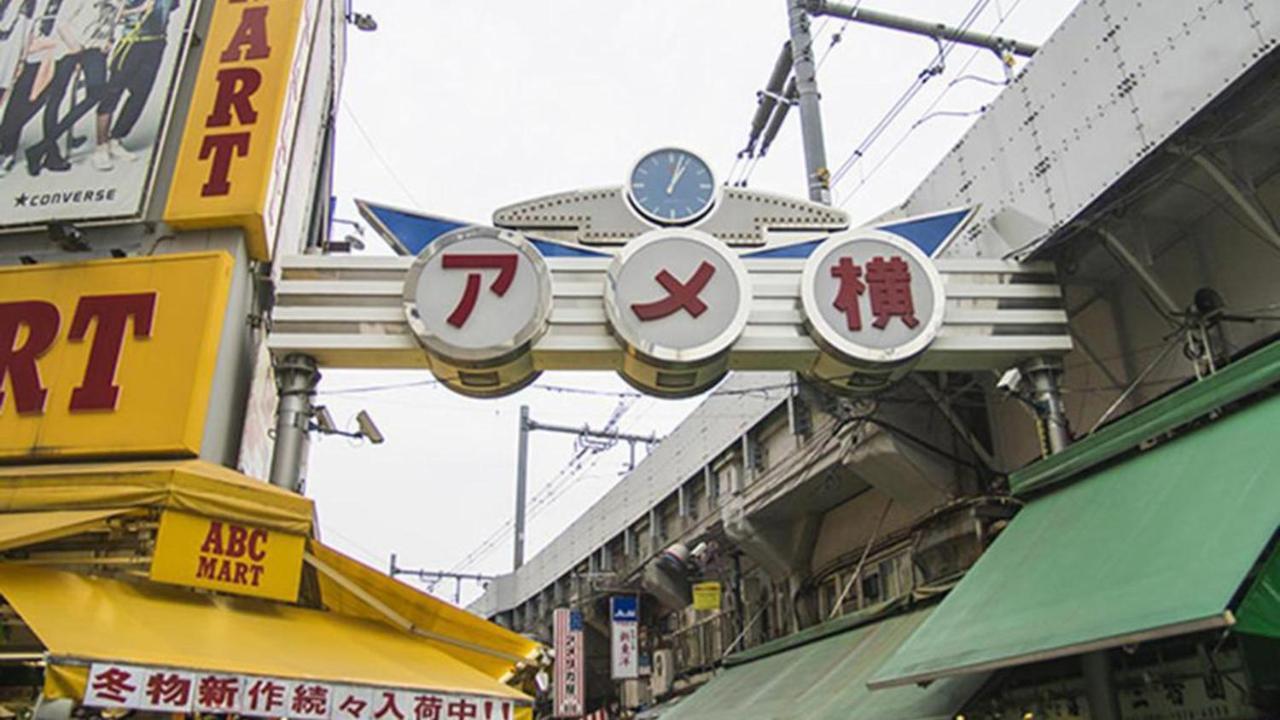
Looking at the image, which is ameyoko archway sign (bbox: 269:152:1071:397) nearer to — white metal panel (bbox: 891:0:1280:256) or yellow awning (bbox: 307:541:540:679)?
white metal panel (bbox: 891:0:1280:256)

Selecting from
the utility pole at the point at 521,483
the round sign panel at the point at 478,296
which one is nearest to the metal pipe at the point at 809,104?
the round sign panel at the point at 478,296

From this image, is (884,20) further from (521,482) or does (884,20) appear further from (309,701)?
(521,482)

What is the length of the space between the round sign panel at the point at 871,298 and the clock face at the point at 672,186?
5.14 ft

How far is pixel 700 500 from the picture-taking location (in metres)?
20.0

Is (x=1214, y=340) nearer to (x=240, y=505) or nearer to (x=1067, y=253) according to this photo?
(x=1067, y=253)

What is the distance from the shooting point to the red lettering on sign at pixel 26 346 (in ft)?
29.1

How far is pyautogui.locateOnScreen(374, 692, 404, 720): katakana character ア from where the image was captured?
706 cm

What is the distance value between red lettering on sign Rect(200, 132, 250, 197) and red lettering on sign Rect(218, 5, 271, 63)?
113 cm

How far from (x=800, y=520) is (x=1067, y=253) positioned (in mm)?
7447

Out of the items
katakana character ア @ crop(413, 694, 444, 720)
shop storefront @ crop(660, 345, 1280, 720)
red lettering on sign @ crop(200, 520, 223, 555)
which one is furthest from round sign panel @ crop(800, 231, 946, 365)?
red lettering on sign @ crop(200, 520, 223, 555)

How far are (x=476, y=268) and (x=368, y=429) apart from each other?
A: 3557mm

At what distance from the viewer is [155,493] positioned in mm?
7508

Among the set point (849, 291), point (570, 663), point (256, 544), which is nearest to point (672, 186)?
point (849, 291)

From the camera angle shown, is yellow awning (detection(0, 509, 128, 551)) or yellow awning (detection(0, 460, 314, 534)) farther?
yellow awning (detection(0, 460, 314, 534))
